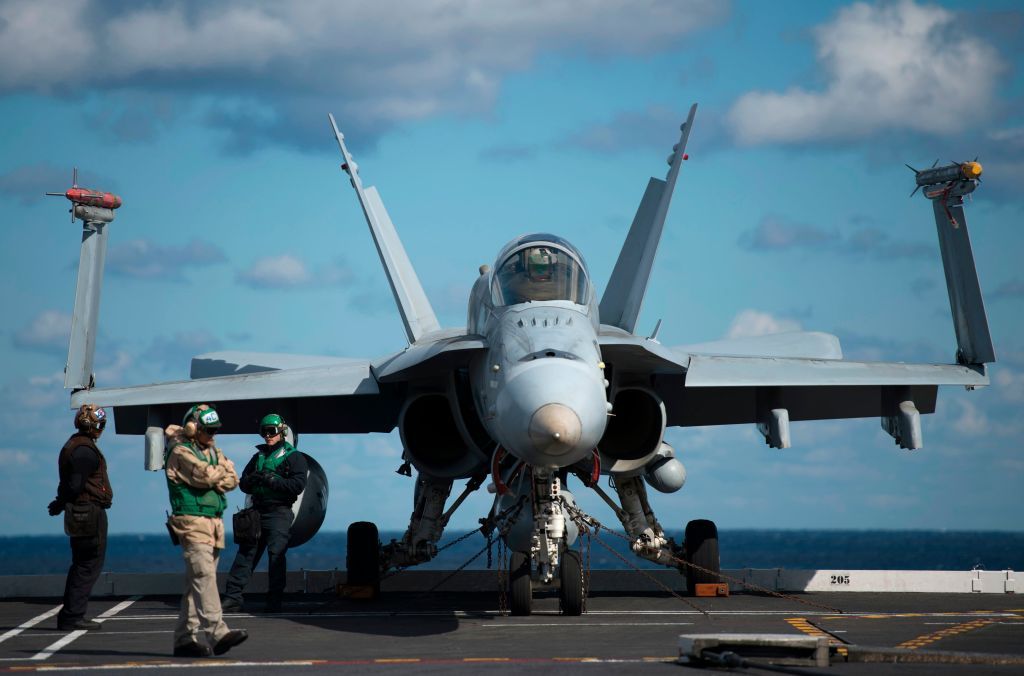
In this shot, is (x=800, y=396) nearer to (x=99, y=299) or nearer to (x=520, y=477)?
(x=520, y=477)

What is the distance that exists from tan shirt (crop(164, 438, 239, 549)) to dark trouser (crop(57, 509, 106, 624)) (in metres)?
1.96

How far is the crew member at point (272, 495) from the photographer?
12234 millimetres

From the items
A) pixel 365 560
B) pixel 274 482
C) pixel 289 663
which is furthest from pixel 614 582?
pixel 289 663

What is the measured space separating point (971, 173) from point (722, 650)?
7.97 m

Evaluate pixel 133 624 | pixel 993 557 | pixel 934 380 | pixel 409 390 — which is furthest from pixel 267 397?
pixel 993 557

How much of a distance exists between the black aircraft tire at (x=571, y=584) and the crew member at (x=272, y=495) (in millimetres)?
2571

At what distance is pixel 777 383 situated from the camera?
14.4 metres

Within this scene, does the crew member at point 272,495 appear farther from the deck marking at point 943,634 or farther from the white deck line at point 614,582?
the deck marking at point 943,634

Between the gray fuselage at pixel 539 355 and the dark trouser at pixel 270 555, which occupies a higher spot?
the gray fuselage at pixel 539 355

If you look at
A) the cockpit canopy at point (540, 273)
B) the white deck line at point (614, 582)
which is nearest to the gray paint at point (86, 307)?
the white deck line at point (614, 582)

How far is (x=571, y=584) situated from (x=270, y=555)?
2.99 meters

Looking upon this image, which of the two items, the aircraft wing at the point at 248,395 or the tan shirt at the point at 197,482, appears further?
the aircraft wing at the point at 248,395

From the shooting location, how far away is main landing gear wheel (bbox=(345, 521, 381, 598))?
1462 cm

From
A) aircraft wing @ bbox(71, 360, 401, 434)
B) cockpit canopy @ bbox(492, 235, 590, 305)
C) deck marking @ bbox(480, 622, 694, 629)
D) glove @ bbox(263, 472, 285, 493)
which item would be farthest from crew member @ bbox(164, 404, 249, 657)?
aircraft wing @ bbox(71, 360, 401, 434)
